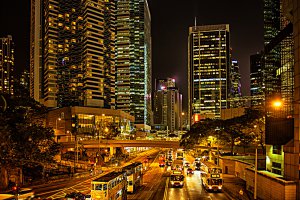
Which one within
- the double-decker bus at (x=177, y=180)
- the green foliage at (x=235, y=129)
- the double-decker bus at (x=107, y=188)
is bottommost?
the double-decker bus at (x=177, y=180)

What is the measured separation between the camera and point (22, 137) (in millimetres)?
54938

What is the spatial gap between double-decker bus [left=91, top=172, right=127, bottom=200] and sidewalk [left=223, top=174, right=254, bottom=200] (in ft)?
48.1

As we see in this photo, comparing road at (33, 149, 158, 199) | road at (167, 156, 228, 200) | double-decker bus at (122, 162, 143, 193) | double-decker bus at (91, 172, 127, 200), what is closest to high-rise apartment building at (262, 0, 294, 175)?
road at (167, 156, 228, 200)

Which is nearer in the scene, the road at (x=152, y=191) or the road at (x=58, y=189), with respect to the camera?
the road at (x=152, y=191)

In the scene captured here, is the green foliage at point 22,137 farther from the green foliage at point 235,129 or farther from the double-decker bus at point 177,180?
the green foliage at point 235,129

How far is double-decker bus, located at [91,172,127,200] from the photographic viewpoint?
1298 inches

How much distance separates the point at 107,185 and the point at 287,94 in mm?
27481

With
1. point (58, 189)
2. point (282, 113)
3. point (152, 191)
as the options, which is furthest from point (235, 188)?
point (58, 189)

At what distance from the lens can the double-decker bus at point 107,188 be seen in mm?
32969

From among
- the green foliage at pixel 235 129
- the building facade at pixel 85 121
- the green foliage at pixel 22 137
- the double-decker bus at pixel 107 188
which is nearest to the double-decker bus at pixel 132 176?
the double-decker bus at pixel 107 188

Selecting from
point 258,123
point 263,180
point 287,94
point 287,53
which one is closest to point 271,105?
point 287,94

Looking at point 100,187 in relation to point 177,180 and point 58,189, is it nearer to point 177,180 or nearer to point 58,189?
point 58,189

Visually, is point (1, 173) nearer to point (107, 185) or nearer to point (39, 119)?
point (39, 119)

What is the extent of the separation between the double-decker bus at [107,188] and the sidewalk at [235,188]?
14.7 meters
